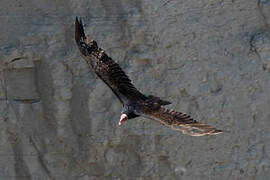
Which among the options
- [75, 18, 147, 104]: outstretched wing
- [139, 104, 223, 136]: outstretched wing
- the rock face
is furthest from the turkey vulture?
the rock face

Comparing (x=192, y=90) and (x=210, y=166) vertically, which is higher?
(x=192, y=90)

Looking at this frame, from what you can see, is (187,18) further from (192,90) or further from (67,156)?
(67,156)

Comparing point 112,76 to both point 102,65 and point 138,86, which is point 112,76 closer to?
point 102,65

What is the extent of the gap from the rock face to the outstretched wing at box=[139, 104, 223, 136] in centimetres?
164

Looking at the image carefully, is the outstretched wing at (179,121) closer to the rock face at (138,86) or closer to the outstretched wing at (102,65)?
the outstretched wing at (102,65)

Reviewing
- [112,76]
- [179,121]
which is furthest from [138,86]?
[179,121]

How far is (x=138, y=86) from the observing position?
808 centimetres

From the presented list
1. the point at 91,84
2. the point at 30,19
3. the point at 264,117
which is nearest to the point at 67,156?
the point at 91,84

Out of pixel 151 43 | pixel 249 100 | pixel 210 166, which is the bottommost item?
pixel 210 166

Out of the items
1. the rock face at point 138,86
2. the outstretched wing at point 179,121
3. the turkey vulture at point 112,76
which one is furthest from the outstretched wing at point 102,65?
the rock face at point 138,86

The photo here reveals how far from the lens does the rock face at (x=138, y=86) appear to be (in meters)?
7.93

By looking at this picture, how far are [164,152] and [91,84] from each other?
34.3 inches

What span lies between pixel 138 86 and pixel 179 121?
78.7 inches

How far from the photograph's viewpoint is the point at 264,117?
7.88 metres
